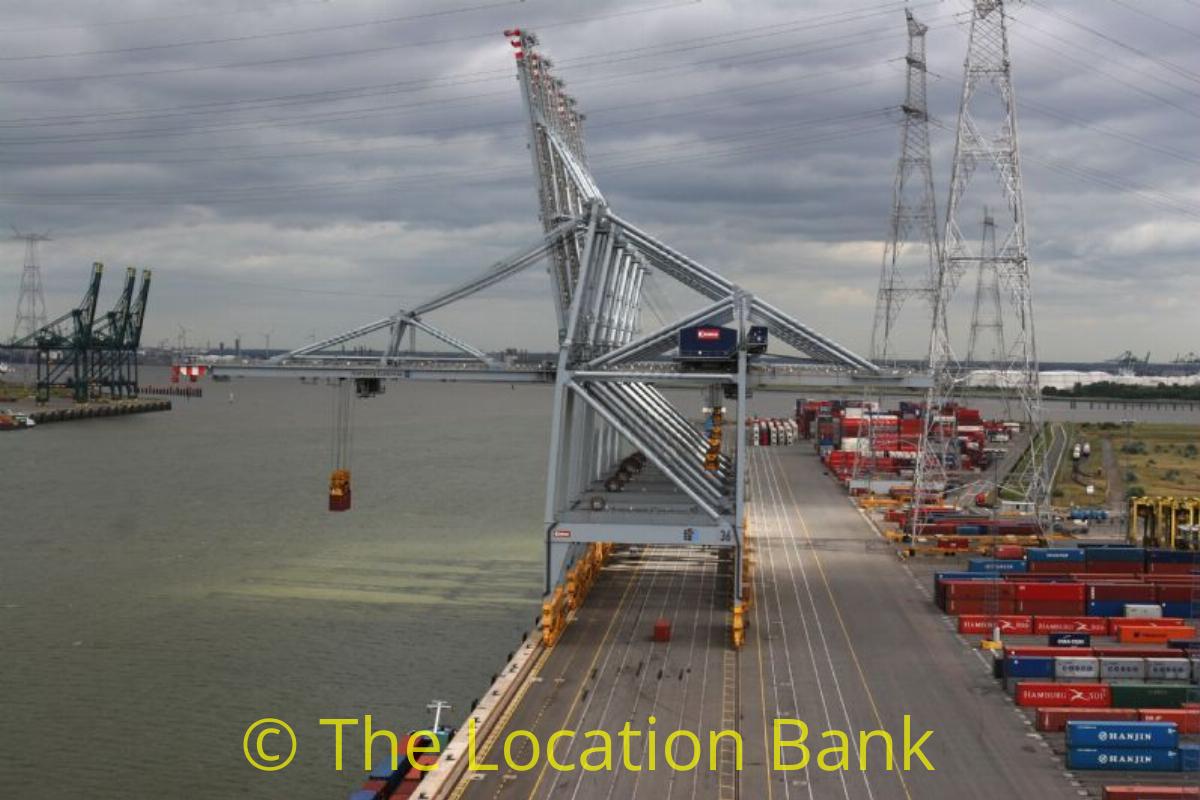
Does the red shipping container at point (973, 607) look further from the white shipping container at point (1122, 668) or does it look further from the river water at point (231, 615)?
the river water at point (231, 615)

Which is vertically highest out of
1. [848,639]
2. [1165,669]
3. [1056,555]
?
[1056,555]

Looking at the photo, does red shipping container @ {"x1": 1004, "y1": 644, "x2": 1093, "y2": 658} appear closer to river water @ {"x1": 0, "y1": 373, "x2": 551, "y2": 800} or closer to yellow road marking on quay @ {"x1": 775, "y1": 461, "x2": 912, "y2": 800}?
yellow road marking on quay @ {"x1": 775, "y1": 461, "x2": 912, "y2": 800}

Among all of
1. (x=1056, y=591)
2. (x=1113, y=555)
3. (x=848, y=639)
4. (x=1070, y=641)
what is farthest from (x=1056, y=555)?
(x=848, y=639)

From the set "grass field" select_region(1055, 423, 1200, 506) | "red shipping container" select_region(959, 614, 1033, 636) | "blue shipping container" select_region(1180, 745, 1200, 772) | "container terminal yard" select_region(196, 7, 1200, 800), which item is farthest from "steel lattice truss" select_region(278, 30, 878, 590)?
"grass field" select_region(1055, 423, 1200, 506)

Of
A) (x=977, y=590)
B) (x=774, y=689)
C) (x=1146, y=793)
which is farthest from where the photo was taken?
(x=977, y=590)

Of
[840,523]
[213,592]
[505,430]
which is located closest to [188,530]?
[213,592]

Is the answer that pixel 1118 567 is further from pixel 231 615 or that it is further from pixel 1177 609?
pixel 231 615

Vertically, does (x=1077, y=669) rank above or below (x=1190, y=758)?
above
